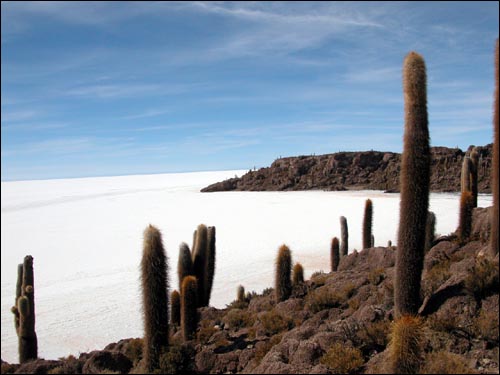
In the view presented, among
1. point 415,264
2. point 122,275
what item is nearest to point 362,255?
point 415,264

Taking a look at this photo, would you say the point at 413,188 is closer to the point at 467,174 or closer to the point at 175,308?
the point at 467,174

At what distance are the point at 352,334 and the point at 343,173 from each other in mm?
61801

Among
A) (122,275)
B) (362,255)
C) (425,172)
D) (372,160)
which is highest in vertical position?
(372,160)

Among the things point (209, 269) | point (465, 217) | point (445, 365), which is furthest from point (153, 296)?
point (465, 217)

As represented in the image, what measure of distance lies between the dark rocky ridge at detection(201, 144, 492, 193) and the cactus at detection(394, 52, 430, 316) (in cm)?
5002

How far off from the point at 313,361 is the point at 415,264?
258 centimetres

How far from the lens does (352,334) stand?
779 cm

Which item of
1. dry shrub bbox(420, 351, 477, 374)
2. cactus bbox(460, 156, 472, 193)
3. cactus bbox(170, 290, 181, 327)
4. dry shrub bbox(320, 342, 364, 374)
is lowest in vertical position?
cactus bbox(170, 290, 181, 327)

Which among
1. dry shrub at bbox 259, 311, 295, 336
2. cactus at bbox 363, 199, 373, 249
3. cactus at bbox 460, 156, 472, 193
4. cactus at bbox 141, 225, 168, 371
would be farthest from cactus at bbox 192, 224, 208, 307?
cactus at bbox 460, 156, 472, 193

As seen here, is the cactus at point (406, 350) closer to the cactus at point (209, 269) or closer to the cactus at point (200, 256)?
the cactus at point (200, 256)

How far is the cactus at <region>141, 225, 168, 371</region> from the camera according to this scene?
311 inches

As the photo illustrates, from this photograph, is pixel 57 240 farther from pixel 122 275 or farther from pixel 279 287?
pixel 279 287

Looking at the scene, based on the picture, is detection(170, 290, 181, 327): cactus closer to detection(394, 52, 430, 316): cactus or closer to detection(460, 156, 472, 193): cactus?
detection(394, 52, 430, 316): cactus

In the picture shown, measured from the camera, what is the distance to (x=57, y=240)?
26406 mm
